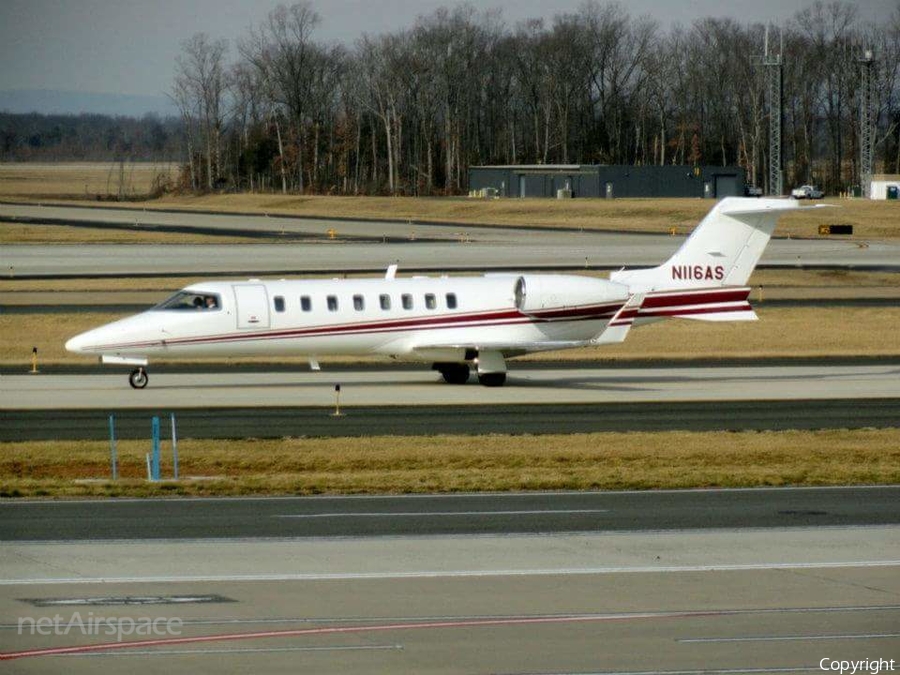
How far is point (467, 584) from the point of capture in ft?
51.0

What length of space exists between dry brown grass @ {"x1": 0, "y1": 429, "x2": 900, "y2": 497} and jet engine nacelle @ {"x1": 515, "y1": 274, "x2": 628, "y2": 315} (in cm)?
845

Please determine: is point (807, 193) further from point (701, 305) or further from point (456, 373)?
point (456, 373)

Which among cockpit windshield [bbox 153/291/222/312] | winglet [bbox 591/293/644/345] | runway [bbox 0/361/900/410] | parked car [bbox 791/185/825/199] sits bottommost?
runway [bbox 0/361/900/410]

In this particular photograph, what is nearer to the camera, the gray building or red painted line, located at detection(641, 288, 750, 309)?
red painted line, located at detection(641, 288, 750, 309)

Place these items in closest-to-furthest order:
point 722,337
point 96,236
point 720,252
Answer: point 720,252 < point 722,337 < point 96,236

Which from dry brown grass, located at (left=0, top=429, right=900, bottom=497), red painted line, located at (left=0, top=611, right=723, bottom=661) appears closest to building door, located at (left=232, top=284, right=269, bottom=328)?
dry brown grass, located at (left=0, top=429, right=900, bottom=497)

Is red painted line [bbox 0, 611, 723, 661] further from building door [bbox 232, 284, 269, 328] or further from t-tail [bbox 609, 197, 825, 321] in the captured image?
t-tail [bbox 609, 197, 825, 321]

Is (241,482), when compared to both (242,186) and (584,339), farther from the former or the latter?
(242,186)

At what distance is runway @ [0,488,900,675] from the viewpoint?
41.0ft

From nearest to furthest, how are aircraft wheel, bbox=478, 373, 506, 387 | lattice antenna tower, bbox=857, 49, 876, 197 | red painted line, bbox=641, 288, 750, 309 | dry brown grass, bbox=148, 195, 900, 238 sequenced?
aircraft wheel, bbox=478, 373, 506, 387 → red painted line, bbox=641, 288, 750, 309 → dry brown grass, bbox=148, 195, 900, 238 → lattice antenna tower, bbox=857, 49, 876, 197

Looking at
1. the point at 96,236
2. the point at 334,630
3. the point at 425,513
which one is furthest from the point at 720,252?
the point at 96,236

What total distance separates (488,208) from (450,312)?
74532mm

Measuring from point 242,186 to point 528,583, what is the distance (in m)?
130

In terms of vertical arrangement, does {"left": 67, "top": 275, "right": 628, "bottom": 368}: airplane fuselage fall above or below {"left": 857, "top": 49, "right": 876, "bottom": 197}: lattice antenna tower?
below
